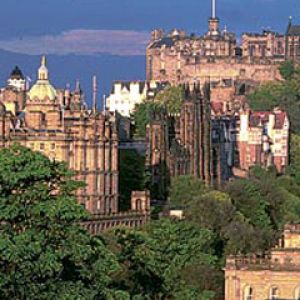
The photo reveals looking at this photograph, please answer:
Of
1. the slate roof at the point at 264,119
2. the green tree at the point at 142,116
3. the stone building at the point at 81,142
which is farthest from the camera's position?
the slate roof at the point at 264,119

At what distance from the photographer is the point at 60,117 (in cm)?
12700

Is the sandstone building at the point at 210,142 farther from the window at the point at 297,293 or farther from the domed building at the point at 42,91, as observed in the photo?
the window at the point at 297,293

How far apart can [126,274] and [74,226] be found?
938 centimetres

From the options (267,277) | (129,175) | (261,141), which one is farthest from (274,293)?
(261,141)

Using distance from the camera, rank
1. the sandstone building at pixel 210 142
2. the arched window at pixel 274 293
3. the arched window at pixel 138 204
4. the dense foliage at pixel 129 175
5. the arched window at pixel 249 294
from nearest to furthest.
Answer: the arched window at pixel 274 293, the arched window at pixel 249 294, the arched window at pixel 138 204, the dense foliage at pixel 129 175, the sandstone building at pixel 210 142

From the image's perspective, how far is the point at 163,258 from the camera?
284ft

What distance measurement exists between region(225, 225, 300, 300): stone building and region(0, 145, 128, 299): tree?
1314 centimetres

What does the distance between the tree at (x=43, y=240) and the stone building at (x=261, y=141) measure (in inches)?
3854

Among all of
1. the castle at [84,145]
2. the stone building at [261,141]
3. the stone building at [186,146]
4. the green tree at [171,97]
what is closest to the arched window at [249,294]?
the castle at [84,145]

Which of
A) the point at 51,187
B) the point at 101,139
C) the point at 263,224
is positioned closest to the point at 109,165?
the point at 101,139

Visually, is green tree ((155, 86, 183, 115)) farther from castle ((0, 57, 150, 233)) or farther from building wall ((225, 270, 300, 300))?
building wall ((225, 270, 300, 300))

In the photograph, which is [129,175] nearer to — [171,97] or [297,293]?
[171,97]

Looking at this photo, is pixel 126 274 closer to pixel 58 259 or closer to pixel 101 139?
pixel 58 259

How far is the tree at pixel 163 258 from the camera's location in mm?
77938
